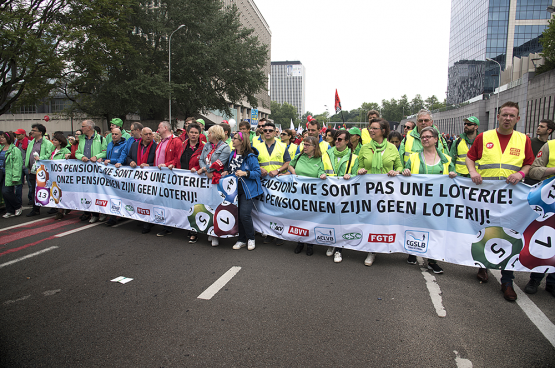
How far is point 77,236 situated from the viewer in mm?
6656

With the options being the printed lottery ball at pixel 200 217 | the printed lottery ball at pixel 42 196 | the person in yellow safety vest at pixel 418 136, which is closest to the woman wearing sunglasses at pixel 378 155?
the person in yellow safety vest at pixel 418 136

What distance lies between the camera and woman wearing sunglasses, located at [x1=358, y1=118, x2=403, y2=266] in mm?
5355

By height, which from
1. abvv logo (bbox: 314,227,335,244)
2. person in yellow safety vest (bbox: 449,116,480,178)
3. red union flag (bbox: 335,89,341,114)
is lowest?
abvv logo (bbox: 314,227,335,244)

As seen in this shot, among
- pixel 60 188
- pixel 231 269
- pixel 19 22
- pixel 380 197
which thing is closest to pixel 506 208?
pixel 380 197

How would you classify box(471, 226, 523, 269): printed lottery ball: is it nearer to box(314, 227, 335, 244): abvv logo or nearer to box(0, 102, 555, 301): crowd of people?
box(0, 102, 555, 301): crowd of people

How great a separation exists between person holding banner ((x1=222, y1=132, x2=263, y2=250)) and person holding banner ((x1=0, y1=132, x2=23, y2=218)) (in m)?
5.43

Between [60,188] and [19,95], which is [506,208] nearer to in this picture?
[60,188]

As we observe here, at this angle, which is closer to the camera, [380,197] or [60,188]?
[380,197]

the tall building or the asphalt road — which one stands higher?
the tall building

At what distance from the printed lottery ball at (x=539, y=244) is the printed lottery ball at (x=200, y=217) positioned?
14.8ft

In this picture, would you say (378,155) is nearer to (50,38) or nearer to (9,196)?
(9,196)

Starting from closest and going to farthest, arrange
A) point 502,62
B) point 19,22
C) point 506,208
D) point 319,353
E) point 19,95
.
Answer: point 319,353 < point 506,208 < point 19,22 < point 19,95 < point 502,62

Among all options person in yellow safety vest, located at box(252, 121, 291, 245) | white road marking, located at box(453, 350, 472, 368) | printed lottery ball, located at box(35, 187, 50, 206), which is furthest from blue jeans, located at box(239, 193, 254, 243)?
printed lottery ball, located at box(35, 187, 50, 206)

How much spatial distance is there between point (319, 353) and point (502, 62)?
8680 centimetres
